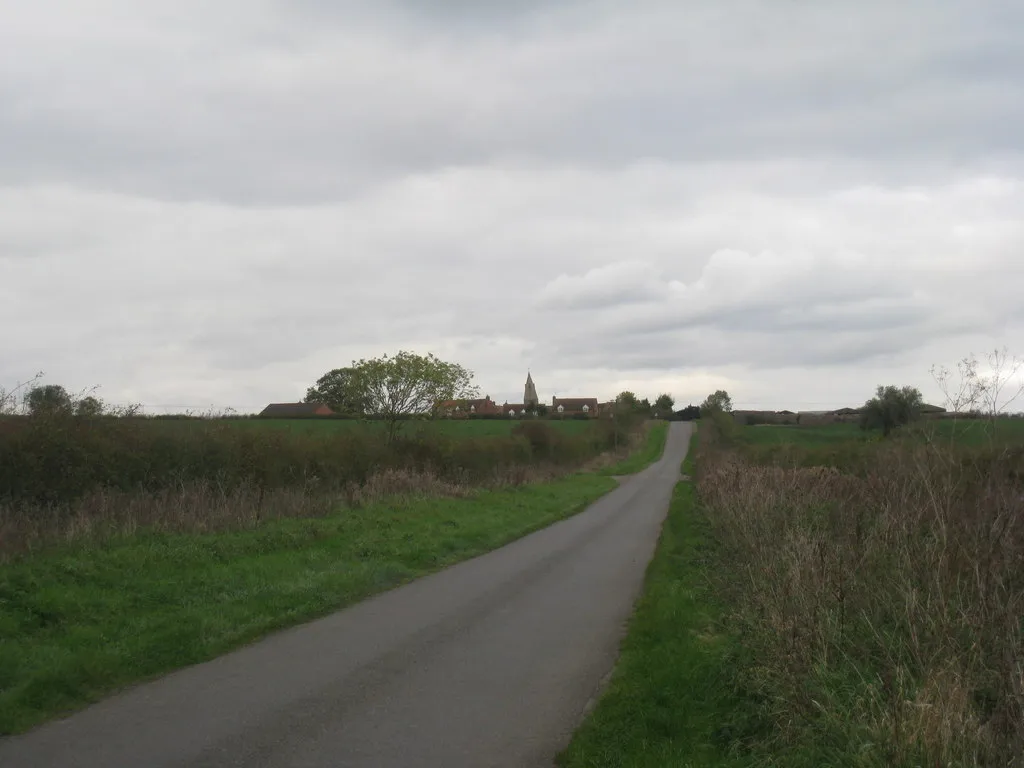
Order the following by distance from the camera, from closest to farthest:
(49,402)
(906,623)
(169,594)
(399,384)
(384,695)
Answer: (906,623) < (384,695) < (169,594) < (49,402) < (399,384)

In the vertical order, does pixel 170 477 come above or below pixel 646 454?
above

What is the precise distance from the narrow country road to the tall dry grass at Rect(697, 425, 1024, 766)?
1.81 m

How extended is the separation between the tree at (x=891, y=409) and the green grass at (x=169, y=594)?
762 centimetres

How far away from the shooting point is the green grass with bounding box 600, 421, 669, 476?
65250 millimetres

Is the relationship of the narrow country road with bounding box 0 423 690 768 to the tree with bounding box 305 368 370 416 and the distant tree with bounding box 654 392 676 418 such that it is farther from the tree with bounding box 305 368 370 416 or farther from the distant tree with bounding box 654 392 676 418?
the distant tree with bounding box 654 392 676 418

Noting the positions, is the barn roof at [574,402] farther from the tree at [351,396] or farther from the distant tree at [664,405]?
the tree at [351,396]

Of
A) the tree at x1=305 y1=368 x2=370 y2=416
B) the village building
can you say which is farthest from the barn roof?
the tree at x1=305 y1=368 x2=370 y2=416

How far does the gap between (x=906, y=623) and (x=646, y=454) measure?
8099cm

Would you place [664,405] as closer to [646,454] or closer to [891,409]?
[646,454]

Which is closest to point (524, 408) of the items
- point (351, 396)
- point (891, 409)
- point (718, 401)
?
point (718, 401)

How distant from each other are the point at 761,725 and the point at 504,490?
93.5 feet

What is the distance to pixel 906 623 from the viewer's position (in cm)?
633

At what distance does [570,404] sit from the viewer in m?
180

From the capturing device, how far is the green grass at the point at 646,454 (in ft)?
214
